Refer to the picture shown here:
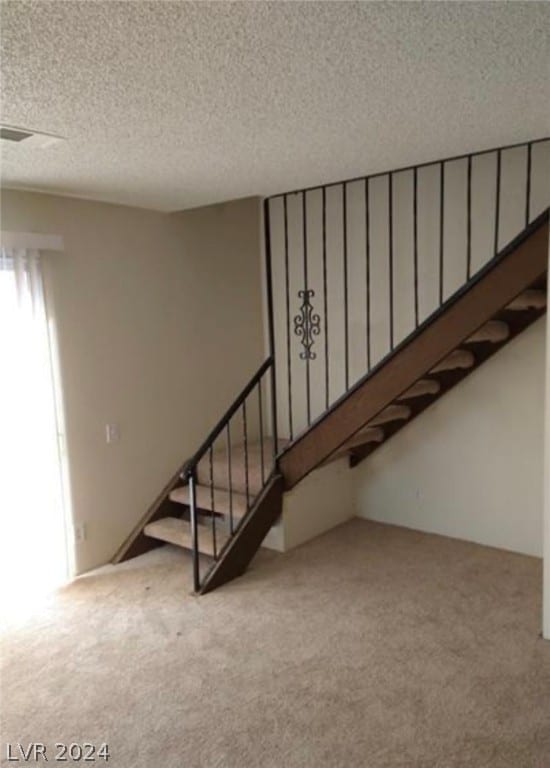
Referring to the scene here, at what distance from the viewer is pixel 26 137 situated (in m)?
2.26

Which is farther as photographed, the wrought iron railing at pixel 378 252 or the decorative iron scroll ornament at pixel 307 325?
the decorative iron scroll ornament at pixel 307 325

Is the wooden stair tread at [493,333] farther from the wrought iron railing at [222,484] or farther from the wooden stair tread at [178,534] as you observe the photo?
the wooden stair tread at [178,534]

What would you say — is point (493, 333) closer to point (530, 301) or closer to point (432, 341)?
point (530, 301)

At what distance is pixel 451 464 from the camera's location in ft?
12.9

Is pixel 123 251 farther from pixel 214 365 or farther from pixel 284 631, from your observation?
pixel 284 631

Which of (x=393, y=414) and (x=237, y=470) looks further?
(x=237, y=470)

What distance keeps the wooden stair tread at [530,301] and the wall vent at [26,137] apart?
7.55 ft

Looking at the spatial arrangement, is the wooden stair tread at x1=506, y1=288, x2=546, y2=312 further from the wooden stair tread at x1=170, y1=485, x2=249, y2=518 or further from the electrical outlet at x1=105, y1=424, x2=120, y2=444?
the electrical outlet at x1=105, y1=424, x2=120, y2=444

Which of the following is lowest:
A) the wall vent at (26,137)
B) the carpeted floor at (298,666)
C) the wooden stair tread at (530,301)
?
the carpeted floor at (298,666)

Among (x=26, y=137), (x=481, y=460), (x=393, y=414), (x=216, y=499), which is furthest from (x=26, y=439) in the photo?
(x=481, y=460)

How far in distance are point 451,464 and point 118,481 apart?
2284mm

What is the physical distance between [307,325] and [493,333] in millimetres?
1266

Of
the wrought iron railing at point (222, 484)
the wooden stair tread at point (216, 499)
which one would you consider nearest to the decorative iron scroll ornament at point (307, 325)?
the wrought iron railing at point (222, 484)

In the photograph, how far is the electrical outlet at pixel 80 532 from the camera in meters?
3.51
